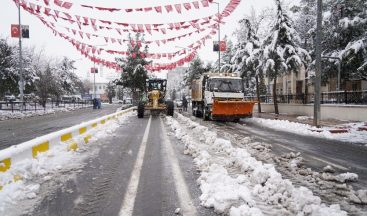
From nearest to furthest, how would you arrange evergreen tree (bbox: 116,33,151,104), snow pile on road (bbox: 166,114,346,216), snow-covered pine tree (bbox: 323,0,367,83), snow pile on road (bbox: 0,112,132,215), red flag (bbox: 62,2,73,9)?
snow pile on road (bbox: 166,114,346,216) < snow pile on road (bbox: 0,112,132,215) < red flag (bbox: 62,2,73,9) < snow-covered pine tree (bbox: 323,0,367,83) < evergreen tree (bbox: 116,33,151,104)

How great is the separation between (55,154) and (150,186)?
3354 millimetres

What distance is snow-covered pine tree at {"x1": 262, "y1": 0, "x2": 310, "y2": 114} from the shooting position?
2522 cm

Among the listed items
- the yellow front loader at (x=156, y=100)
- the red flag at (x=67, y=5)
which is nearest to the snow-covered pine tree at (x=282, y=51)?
the yellow front loader at (x=156, y=100)

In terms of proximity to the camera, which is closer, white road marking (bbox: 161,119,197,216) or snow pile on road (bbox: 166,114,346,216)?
Answer: snow pile on road (bbox: 166,114,346,216)

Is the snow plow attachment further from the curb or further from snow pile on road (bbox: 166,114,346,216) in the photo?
snow pile on road (bbox: 166,114,346,216)

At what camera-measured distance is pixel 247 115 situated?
65.6 ft

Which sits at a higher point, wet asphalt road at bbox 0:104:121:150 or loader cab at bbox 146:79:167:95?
loader cab at bbox 146:79:167:95

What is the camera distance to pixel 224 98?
2025cm

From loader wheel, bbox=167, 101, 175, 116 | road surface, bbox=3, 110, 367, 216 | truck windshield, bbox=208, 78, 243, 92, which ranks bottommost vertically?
road surface, bbox=3, 110, 367, 216

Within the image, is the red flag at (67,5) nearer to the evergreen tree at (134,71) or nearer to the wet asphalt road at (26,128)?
the wet asphalt road at (26,128)

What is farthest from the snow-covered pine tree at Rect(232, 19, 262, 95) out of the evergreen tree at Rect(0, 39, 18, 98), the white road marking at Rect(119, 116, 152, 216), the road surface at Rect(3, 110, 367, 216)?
the evergreen tree at Rect(0, 39, 18, 98)

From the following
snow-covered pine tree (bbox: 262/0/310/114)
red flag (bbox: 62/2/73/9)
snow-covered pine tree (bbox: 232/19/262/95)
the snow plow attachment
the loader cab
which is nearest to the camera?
red flag (bbox: 62/2/73/9)

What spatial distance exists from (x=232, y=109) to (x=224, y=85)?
183 centimetres

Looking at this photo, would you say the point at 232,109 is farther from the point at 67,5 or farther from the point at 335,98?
the point at 67,5
